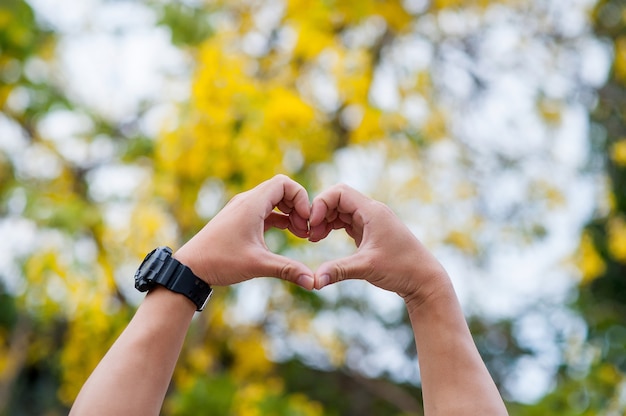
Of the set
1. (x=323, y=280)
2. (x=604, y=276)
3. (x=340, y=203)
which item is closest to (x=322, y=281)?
(x=323, y=280)

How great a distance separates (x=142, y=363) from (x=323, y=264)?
9.2 inches

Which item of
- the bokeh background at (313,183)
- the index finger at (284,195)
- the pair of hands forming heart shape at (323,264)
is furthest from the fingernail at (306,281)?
the bokeh background at (313,183)

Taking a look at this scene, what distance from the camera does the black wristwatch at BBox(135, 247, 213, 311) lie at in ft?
2.98

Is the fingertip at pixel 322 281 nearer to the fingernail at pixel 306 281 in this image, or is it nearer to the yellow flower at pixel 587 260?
the fingernail at pixel 306 281

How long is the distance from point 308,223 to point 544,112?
12.3 ft

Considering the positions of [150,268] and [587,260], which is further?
[587,260]

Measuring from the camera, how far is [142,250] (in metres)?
3.42

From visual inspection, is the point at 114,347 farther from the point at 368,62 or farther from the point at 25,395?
the point at 25,395

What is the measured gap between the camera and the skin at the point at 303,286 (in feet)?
2.83

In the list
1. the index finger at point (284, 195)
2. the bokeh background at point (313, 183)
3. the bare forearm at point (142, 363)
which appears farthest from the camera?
the bokeh background at point (313, 183)

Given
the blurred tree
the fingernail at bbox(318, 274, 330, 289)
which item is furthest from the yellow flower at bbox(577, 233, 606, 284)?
the fingernail at bbox(318, 274, 330, 289)

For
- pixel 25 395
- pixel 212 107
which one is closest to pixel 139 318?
pixel 212 107

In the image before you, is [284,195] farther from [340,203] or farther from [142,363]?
[142,363]

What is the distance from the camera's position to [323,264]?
0.89 meters
